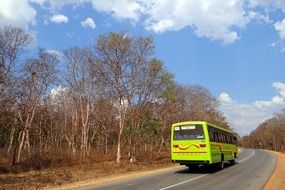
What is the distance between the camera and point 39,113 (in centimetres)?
4375

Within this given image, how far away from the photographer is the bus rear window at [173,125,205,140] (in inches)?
997

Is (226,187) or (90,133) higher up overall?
(90,133)

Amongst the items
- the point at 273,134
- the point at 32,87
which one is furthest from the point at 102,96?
the point at 273,134

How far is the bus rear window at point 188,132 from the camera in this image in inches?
997

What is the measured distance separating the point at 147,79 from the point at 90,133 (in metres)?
26.3

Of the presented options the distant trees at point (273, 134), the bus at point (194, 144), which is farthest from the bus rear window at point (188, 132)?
the distant trees at point (273, 134)

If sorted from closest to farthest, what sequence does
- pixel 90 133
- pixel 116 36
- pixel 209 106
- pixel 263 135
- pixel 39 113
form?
pixel 116 36 < pixel 39 113 < pixel 90 133 < pixel 209 106 < pixel 263 135

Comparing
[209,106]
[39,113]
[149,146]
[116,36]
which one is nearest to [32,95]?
[39,113]

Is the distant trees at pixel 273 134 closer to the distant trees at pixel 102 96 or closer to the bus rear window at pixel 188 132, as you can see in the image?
the distant trees at pixel 102 96

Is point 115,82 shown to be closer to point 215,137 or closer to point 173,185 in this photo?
point 215,137

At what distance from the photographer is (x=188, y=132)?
84.1 feet

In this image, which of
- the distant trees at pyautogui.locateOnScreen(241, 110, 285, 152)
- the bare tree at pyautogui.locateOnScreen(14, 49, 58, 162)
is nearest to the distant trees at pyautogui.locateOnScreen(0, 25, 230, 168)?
the bare tree at pyautogui.locateOnScreen(14, 49, 58, 162)

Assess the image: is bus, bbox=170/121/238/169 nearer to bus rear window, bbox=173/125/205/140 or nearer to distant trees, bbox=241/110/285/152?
bus rear window, bbox=173/125/205/140

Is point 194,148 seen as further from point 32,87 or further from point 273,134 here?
point 273,134
